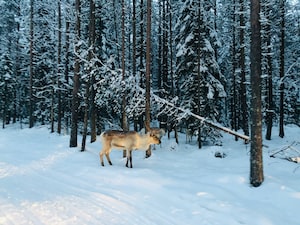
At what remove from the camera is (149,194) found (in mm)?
8180

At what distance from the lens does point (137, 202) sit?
7.47 meters

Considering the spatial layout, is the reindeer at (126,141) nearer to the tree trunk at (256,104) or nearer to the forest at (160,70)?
the forest at (160,70)

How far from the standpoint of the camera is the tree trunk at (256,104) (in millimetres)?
8328

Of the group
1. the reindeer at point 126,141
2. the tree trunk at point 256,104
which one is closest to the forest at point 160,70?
the tree trunk at point 256,104

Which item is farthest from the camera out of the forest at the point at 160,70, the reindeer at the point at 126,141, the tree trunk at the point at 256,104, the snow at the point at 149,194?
the forest at the point at 160,70

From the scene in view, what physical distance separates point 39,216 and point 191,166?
6.95 metres

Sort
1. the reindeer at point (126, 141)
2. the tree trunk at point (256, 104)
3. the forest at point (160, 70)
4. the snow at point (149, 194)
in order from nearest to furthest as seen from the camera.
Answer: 1. the snow at point (149, 194)
2. the tree trunk at point (256, 104)
3. the reindeer at point (126, 141)
4. the forest at point (160, 70)

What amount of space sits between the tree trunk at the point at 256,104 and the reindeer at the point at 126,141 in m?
5.17

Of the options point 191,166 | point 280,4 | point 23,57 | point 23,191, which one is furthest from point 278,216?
point 23,57

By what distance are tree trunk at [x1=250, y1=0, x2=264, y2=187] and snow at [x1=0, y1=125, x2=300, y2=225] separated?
375mm

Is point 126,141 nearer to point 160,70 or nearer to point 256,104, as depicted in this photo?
point 256,104

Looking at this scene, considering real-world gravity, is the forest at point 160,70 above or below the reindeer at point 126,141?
above

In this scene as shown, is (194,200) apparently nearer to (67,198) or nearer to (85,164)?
(67,198)

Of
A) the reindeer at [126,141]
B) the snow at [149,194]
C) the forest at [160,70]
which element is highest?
the forest at [160,70]
